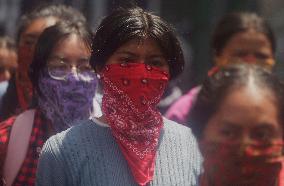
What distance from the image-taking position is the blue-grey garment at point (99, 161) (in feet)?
8.96

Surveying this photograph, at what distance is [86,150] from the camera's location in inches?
110

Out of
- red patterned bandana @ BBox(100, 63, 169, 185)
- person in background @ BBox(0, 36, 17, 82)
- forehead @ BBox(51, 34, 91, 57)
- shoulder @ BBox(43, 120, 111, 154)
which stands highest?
forehead @ BBox(51, 34, 91, 57)

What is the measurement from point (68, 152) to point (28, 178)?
554mm

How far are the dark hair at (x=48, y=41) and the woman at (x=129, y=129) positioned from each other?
0.62 metres

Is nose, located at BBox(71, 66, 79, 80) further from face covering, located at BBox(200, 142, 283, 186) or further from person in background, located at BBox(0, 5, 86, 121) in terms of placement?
face covering, located at BBox(200, 142, 283, 186)

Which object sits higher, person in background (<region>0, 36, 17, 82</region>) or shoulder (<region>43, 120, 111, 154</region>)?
shoulder (<region>43, 120, 111, 154</region>)

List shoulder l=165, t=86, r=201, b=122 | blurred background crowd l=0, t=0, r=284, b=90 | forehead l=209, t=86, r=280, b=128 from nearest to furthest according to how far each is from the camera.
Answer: forehead l=209, t=86, r=280, b=128
shoulder l=165, t=86, r=201, b=122
blurred background crowd l=0, t=0, r=284, b=90

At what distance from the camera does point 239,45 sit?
14.2 ft

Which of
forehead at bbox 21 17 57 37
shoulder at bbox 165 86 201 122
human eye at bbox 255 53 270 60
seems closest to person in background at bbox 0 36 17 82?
forehead at bbox 21 17 57 37

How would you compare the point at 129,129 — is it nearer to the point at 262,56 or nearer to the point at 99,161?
the point at 99,161

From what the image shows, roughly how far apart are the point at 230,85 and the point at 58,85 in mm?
1676

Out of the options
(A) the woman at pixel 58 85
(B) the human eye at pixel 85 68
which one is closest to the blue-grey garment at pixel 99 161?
(A) the woman at pixel 58 85

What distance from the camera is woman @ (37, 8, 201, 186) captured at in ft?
9.04

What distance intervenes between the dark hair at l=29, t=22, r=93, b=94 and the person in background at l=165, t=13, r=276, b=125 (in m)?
0.73
